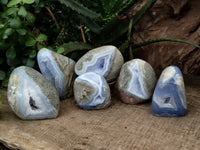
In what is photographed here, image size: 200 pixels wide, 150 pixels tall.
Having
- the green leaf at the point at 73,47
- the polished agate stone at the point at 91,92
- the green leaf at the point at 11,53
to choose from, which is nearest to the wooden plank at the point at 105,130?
the polished agate stone at the point at 91,92

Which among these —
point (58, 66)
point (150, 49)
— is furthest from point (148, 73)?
point (58, 66)

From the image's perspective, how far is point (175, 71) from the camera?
1139 millimetres

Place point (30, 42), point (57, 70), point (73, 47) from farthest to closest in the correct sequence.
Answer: point (73, 47)
point (30, 42)
point (57, 70)

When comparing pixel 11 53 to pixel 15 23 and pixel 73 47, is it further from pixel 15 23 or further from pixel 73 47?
pixel 73 47

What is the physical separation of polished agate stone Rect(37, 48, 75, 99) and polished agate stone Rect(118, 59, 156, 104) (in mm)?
294

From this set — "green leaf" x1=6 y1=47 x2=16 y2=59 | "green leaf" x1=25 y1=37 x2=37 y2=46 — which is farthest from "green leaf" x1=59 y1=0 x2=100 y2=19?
"green leaf" x1=6 y1=47 x2=16 y2=59

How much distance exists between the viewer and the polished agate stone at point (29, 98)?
1.14 metres

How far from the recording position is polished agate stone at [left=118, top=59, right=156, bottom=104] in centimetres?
128

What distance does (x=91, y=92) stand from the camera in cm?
124

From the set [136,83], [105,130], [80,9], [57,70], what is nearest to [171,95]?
[136,83]

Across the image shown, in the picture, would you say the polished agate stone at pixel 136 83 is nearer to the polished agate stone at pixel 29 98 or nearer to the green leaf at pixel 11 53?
the polished agate stone at pixel 29 98

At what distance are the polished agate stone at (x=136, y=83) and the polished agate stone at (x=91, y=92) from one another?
0.10 m

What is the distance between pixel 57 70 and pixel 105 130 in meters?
0.46

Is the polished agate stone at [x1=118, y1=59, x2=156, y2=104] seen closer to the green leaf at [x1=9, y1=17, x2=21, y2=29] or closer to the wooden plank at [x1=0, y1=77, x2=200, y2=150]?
the wooden plank at [x1=0, y1=77, x2=200, y2=150]
